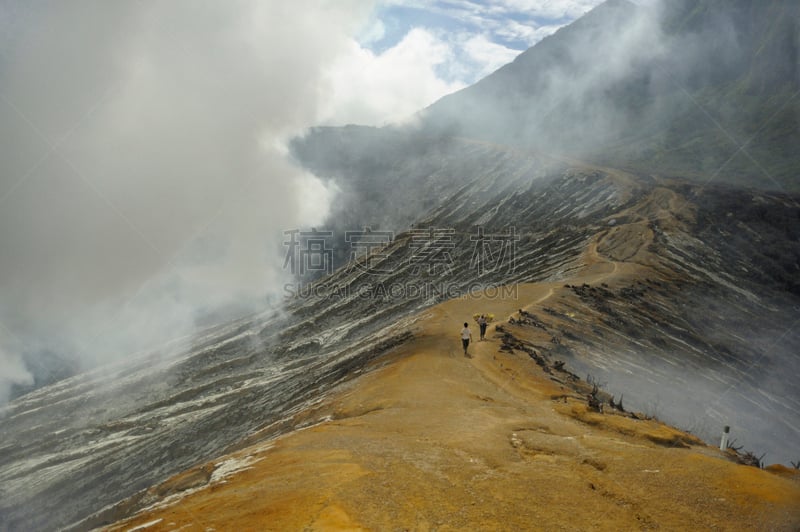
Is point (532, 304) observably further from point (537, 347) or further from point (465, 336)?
point (465, 336)

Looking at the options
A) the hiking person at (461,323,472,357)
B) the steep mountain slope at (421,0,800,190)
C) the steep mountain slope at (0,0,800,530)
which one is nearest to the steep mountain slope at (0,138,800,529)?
the steep mountain slope at (0,0,800,530)

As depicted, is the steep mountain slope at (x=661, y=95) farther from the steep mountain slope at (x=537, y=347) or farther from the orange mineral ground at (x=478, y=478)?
the orange mineral ground at (x=478, y=478)

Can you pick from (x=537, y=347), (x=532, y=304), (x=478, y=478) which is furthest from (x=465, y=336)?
(x=478, y=478)

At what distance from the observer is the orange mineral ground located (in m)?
8.79

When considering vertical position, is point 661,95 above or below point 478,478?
above

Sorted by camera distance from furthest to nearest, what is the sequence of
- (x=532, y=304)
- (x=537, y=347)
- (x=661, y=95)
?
(x=661, y=95) → (x=532, y=304) → (x=537, y=347)

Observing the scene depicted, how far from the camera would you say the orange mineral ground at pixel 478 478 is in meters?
8.79

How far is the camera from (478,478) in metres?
10.4

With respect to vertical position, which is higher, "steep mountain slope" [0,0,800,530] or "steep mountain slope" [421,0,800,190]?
"steep mountain slope" [421,0,800,190]

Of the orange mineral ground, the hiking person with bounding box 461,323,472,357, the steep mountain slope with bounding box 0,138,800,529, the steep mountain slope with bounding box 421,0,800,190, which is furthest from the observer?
the steep mountain slope with bounding box 421,0,800,190

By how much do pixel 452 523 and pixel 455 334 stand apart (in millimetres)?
18946

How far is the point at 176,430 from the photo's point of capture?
37.1 metres

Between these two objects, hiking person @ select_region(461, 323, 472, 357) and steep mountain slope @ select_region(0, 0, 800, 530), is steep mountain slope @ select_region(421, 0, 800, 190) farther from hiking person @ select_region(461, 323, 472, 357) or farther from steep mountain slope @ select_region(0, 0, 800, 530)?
hiking person @ select_region(461, 323, 472, 357)

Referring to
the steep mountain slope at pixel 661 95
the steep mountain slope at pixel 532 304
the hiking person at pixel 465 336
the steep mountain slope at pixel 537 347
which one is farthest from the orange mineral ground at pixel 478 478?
the steep mountain slope at pixel 661 95
